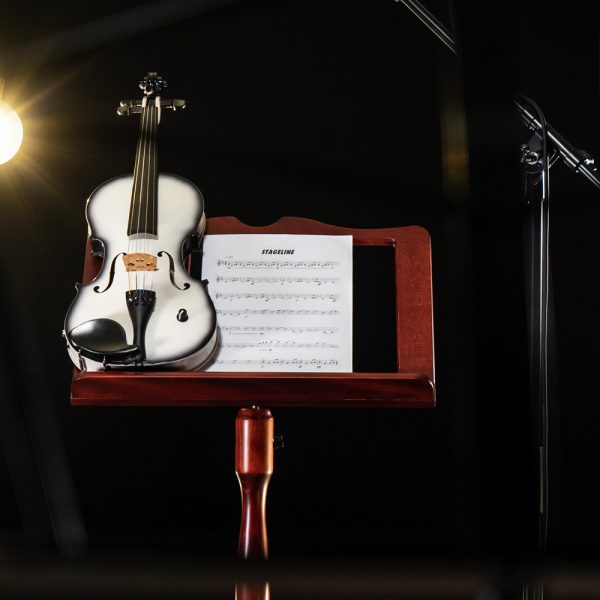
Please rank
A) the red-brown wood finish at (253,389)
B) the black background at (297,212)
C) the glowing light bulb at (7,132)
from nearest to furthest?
the red-brown wood finish at (253,389) < the glowing light bulb at (7,132) < the black background at (297,212)

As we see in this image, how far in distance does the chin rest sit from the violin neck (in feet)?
0.80

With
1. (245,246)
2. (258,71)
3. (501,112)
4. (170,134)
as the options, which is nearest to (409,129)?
(258,71)

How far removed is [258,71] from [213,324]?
41.8 inches

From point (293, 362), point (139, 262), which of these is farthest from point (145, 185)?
point (293, 362)

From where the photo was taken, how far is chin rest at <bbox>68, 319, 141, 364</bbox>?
1055 millimetres

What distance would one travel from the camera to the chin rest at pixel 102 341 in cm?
105

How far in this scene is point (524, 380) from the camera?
23.6 inches

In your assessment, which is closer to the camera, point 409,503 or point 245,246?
point 245,246

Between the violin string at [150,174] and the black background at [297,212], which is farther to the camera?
the black background at [297,212]

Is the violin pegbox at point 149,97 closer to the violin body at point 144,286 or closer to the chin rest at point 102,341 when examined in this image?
the violin body at point 144,286

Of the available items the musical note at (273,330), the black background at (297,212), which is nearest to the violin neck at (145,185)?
the musical note at (273,330)

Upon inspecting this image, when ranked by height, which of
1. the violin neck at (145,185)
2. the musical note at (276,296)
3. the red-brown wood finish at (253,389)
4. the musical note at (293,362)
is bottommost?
the red-brown wood finish at (253,389)

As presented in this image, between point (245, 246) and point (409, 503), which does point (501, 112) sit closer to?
point (245, 246)

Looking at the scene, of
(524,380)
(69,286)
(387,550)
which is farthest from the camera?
(69,286)
